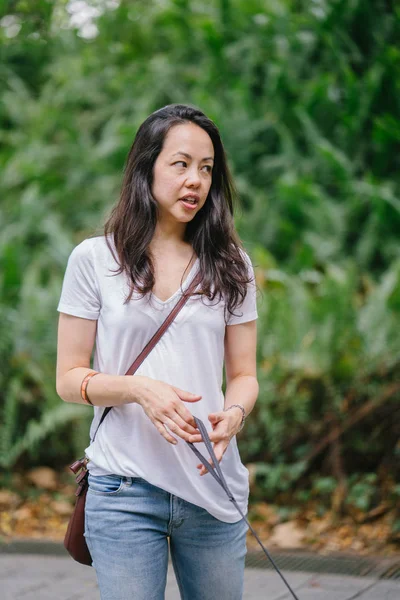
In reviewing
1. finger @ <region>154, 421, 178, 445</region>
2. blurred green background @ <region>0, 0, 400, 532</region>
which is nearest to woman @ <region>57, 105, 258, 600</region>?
finger @ <region>154, 421, 178, 445</region>

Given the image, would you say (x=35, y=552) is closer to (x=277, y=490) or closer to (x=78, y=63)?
(x=277, y=490)

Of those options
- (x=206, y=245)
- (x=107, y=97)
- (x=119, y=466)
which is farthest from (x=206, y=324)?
(x=107, y=97)

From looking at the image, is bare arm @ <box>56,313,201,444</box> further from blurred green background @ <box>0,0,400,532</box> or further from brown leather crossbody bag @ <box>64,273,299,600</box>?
blurred green background @ <box>0,0,400,532</box>

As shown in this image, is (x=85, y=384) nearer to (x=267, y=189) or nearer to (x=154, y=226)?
(x=154, y=226)

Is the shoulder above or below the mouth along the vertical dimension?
below

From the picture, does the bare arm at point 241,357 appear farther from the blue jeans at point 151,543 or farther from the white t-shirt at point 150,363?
the blue jeans at point 151,543

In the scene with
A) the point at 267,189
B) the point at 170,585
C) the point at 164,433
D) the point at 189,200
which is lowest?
the point at 170,585

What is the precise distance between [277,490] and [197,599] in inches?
133

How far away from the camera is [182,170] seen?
8.24ft

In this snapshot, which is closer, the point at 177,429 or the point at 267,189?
the point at 177,429

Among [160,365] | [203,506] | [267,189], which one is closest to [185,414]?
[160,365]

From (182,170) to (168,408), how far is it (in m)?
0.76

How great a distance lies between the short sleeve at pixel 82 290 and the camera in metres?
2.47

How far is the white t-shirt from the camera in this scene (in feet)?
7.87
